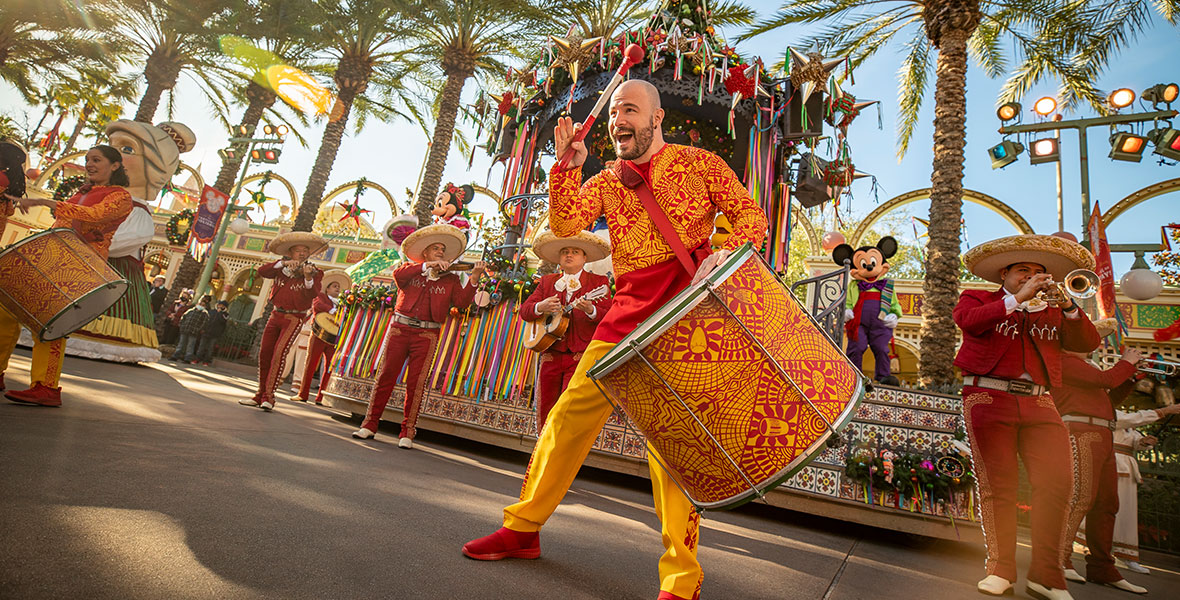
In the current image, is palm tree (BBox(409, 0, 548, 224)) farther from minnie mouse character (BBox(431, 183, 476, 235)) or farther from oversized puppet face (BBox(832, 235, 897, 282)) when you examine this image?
oversized puppet face (BBox(832, 235, 897, 282))

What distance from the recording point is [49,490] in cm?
202

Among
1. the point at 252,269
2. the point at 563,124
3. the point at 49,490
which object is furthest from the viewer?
the point at 252,269

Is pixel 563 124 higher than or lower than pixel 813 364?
higher

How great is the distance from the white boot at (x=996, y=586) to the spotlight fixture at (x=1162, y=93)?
41.6 ft

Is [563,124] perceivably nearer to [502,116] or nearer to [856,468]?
[856,468]

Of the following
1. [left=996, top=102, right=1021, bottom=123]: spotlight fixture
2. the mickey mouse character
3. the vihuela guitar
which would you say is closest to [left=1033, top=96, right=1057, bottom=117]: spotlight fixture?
[left=996, top=102, right=1021, bottom=123]: spotlight fixture

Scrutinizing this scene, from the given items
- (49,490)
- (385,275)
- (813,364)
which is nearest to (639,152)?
(813,364)

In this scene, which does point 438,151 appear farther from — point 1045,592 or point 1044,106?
point 1045,592

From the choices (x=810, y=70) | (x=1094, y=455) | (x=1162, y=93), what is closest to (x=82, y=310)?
(x=1094, y=455)

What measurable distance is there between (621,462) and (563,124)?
400 cm

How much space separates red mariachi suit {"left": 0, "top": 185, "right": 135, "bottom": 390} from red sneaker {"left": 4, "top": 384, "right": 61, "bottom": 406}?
1.6 inches

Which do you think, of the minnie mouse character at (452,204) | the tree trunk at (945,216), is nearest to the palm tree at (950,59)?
the tree trunk at (945,216)

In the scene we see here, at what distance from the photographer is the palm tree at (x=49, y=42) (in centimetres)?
1538

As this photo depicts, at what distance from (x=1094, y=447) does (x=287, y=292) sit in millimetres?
7824
